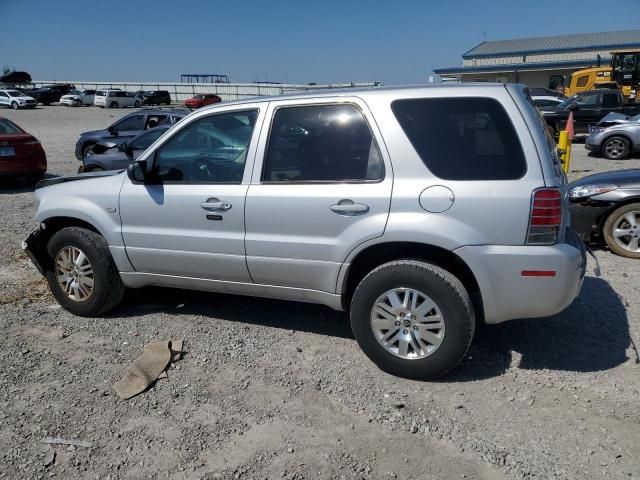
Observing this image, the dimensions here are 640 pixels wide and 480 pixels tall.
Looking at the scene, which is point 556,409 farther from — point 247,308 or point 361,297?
point 247,308

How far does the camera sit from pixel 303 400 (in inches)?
138

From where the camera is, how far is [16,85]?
6862 centimetres

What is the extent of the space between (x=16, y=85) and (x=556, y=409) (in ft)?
260

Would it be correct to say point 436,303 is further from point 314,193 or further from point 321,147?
point 321,147

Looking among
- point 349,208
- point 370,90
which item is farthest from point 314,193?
point 370,90

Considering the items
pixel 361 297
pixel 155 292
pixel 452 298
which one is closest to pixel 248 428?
pixel 361 297

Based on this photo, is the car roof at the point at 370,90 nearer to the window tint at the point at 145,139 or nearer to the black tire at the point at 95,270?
the black tire at the point at 95,270

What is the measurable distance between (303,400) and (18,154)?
1046 centimetres

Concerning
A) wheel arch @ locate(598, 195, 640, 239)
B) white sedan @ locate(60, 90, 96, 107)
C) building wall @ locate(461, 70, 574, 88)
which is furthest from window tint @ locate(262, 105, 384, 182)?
white sedan @ locate(60, 90, 96, 107)

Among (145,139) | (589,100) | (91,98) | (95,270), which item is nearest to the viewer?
(95,270)

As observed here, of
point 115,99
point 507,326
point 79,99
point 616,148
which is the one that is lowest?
point 507,326

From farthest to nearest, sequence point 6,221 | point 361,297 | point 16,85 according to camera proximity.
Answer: point 16,85 < point 6,221 < point 361,297

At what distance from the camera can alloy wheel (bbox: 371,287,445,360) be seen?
355 cm

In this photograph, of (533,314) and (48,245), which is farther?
(48,245)
